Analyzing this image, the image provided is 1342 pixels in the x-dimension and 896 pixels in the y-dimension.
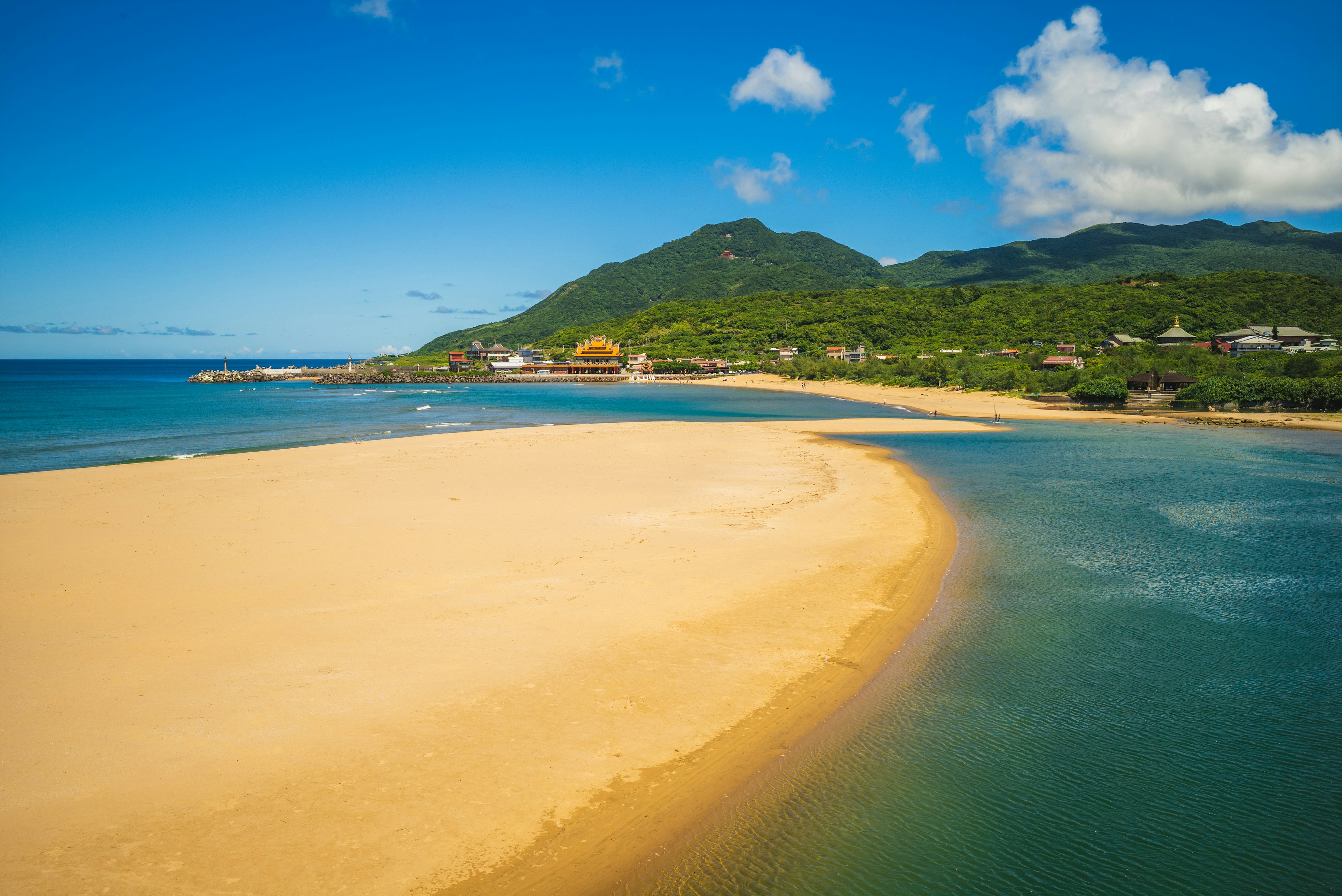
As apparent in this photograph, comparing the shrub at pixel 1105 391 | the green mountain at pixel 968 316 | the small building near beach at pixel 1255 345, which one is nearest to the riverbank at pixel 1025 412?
the shrub at pixel 1105 391

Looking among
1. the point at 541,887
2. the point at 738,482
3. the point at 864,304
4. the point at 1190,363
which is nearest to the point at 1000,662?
the point at 541,887

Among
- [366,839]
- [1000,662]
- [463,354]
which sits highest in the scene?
[463,354]

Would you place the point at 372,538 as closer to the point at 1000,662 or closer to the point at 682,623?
the point at 682,623

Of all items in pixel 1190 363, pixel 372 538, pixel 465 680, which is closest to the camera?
pixel 465 680

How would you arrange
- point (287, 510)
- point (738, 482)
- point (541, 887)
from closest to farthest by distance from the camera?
point (541, 887) → point (287, 510) → point (738, 482)

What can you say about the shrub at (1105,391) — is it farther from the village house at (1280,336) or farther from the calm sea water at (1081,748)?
the calm sea water at (1081,748)

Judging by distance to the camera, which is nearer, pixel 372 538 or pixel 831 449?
pixel 372 538

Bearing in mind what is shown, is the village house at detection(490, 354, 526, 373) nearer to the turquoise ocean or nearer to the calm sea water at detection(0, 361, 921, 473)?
the calm sea water at detection(0, 361, 921, 473)
